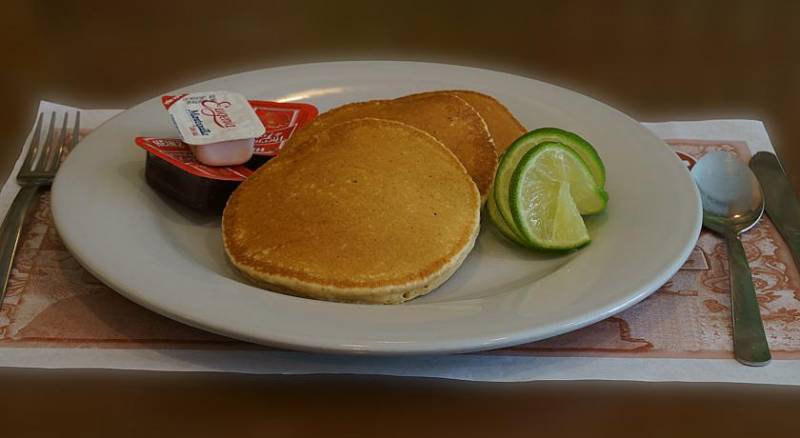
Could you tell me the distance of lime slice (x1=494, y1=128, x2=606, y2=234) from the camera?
1507mm

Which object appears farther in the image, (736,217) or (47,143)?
(47,143)

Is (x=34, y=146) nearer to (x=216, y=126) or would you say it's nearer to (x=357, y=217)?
(x=216, y=126)

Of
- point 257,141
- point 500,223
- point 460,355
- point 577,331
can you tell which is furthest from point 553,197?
point 257,141

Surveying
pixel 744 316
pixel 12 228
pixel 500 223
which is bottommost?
pixel 744 316

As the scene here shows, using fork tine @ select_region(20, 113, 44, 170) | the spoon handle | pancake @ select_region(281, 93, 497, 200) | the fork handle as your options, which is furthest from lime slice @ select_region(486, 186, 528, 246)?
fork tine @ select_region(20, 113, 44, 170)

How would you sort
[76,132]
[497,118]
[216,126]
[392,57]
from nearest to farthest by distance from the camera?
[216,126], [497,118], [76,132], [392,57]

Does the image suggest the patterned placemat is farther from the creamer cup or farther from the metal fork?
the creamer cup

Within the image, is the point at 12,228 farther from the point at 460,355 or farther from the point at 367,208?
the point at 460,355

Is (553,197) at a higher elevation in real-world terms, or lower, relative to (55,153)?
lower

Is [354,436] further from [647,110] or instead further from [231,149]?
[647,110]

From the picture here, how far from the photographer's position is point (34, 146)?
5.86 feet

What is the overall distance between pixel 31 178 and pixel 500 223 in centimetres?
88

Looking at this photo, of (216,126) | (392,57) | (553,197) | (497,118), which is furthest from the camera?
(392,57)

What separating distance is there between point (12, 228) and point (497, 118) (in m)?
0.89
